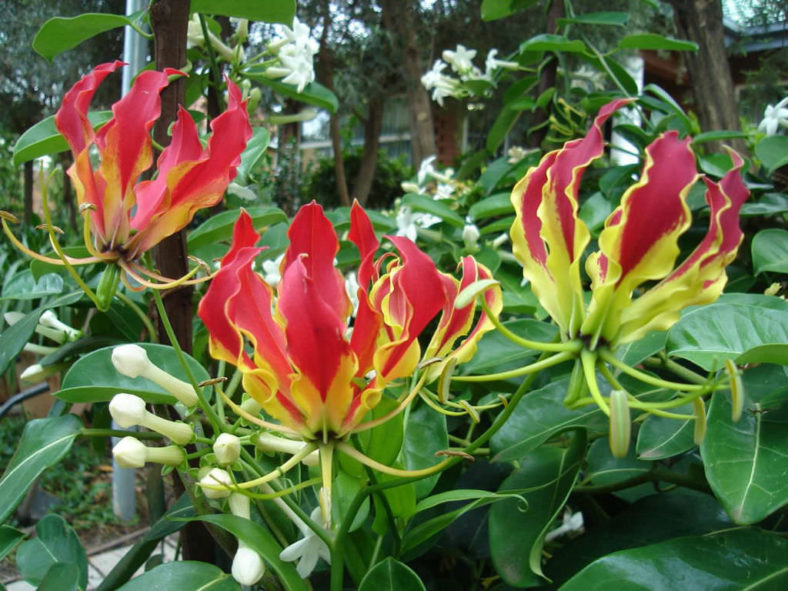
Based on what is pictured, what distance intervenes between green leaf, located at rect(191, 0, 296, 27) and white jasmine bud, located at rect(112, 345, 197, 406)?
1.14 ft

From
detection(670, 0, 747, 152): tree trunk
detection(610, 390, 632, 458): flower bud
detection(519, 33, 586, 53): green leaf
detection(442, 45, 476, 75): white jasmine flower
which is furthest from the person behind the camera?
detection(442, 45, 476, 75): white jasmine flower

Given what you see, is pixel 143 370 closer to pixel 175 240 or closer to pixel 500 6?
pixel 175 240

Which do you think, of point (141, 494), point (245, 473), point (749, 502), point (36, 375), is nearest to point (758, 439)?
point (749, 502)

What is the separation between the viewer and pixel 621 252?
0.37m

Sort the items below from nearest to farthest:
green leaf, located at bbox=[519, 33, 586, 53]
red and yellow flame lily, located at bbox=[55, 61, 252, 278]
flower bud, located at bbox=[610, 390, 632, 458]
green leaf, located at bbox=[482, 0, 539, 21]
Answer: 1. flower bud, located at bbox=[610, 390, 632, 458]
2. red and yellow flame lily, located at bbox=[55, 61, 252, 278]
3. green leaf, located at bbox=[519, 33, 586, 53]
4. green leaf, located at bbox=[482, 0, 539, 21]

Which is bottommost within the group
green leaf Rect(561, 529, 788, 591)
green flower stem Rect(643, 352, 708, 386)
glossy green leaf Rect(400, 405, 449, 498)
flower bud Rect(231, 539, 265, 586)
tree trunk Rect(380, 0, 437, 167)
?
green leaf Rect(561, 529, 788, 591)

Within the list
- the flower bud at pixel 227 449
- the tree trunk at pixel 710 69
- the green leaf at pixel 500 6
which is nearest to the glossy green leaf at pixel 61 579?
the flower bud at pixel 227 449

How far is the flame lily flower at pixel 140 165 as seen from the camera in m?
0.45

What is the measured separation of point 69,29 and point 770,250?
67 centimetres

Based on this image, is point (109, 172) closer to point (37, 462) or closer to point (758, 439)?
point (37, 462)

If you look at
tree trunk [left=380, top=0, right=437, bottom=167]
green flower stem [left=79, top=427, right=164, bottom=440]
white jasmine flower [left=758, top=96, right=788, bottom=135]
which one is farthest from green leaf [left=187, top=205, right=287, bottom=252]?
tree trunk [left=380, top=0, right=437, bottom=167]

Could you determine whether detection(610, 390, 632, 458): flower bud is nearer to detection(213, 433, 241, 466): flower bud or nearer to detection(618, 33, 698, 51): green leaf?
detection(213, 433, 241, 466): flower bud

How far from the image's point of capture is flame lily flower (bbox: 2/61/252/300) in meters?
0.45

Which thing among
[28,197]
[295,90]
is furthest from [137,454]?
[28,197]
